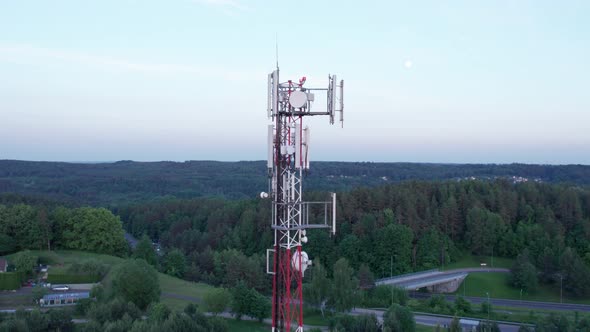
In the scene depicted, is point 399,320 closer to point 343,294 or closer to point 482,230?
point 343,294

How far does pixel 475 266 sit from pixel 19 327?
41666 millimetres

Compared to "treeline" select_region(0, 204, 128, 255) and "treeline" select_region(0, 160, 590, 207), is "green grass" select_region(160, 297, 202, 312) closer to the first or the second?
"treeline" select_region(0, 204, 128, 255)

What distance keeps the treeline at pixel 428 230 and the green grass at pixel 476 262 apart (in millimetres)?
623

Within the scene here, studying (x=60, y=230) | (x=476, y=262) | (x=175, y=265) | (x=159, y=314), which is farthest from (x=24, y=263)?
(x=476, y=262)

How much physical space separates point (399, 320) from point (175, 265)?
86.2 ft

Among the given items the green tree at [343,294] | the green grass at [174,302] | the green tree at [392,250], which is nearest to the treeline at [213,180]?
the green tree at [392,250]

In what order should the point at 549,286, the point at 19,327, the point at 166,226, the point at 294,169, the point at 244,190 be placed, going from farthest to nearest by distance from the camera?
the point at 244,190
the point at 166,226
the point at 549,286
the point at 19,327
the point at 294,169

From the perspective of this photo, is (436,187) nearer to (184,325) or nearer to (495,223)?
(495,223)

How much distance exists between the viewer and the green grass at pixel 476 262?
168ft

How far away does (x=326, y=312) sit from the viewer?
114 feet

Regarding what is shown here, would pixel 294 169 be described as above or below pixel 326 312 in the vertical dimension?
above

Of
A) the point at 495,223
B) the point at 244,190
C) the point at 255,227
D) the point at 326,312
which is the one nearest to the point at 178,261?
the point at 255,227

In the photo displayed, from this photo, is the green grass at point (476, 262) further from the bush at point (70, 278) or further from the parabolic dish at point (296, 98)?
the parabolic dish at point (296, 98)

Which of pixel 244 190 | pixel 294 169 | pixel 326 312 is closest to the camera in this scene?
pixel 294 169
